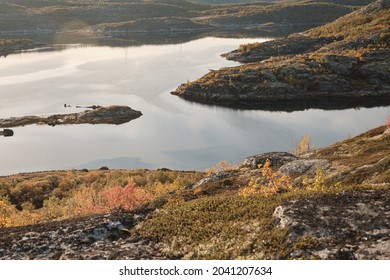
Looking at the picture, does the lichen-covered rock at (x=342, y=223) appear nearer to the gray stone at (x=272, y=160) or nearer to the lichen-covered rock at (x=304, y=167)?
the lichen-covered rock at (x=304, y=167)

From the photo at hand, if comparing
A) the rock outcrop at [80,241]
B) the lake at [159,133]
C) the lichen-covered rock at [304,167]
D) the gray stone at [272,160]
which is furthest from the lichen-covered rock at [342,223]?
the lake at [159,133]

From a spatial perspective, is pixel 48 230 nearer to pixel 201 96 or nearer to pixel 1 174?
pixel 1 174

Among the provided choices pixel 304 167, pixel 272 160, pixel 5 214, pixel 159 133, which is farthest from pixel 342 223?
pixel 159 133

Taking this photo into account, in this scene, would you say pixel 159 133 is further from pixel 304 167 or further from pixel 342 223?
pixel 342 223

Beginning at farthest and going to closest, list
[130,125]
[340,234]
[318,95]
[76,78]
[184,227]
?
[76,78], [318,95], [130,125], [184,227], [340,234]

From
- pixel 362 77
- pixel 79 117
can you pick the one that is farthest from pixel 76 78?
pixel 362 77

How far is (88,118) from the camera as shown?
13762cm

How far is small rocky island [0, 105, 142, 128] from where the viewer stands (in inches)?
5305

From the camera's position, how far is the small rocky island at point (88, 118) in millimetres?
134750

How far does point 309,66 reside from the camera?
174 meters

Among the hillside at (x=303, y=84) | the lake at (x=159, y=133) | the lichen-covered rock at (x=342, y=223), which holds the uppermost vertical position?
the lichen-covered rock at (x=342, y=223)

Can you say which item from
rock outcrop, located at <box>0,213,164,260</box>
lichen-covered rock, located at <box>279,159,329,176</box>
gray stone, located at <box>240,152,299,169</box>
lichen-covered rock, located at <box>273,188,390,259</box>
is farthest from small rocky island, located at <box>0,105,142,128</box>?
lichen-covered rock, located at <box>273,188,390,259</box>

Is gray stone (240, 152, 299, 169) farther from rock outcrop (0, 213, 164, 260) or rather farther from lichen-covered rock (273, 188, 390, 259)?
rock outcrop (0, 213, 164, 260)

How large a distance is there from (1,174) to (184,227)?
3592 inches
